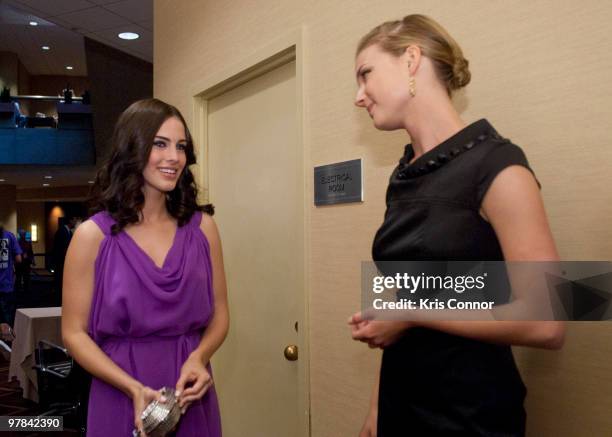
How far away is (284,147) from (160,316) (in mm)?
1025

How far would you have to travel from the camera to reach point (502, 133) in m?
1.34

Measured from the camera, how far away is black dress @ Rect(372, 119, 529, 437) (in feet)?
2.97

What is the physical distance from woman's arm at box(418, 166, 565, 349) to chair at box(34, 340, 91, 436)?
6.75 feet

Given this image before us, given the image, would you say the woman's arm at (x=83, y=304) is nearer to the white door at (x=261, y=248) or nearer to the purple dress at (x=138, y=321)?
the purple dress at (x=138, y=321)

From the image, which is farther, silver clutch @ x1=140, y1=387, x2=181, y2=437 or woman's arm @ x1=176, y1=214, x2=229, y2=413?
woman's arm @ x1=176, y1=214, x2=229, y2=413

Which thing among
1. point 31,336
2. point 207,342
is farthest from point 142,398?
point 31,336

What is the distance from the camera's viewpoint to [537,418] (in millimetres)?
1250

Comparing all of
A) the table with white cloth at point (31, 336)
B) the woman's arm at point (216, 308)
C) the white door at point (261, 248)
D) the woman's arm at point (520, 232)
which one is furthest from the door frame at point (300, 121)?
the table with white cloth at point (31, 336)

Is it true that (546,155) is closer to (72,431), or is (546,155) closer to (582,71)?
(582,71)

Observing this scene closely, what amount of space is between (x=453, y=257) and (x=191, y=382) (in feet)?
3.04

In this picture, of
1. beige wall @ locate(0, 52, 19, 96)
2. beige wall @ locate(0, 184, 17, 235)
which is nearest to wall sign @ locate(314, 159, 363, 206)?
beige wall @ locate(0, 52, 19, 96)

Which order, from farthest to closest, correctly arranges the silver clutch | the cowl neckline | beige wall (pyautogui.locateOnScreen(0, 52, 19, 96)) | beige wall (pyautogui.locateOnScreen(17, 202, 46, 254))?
beige wall (pyautogui.locateOnScreen(17, 202, 46, 254)), beige wall (pyautogui.locateOnScreen(0, 52, 19, 96)), the cowl neckline, the silver clutch

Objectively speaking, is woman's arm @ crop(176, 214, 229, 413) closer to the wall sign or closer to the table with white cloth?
the wall sign

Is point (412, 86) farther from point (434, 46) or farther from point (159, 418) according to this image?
point (159, 418)
